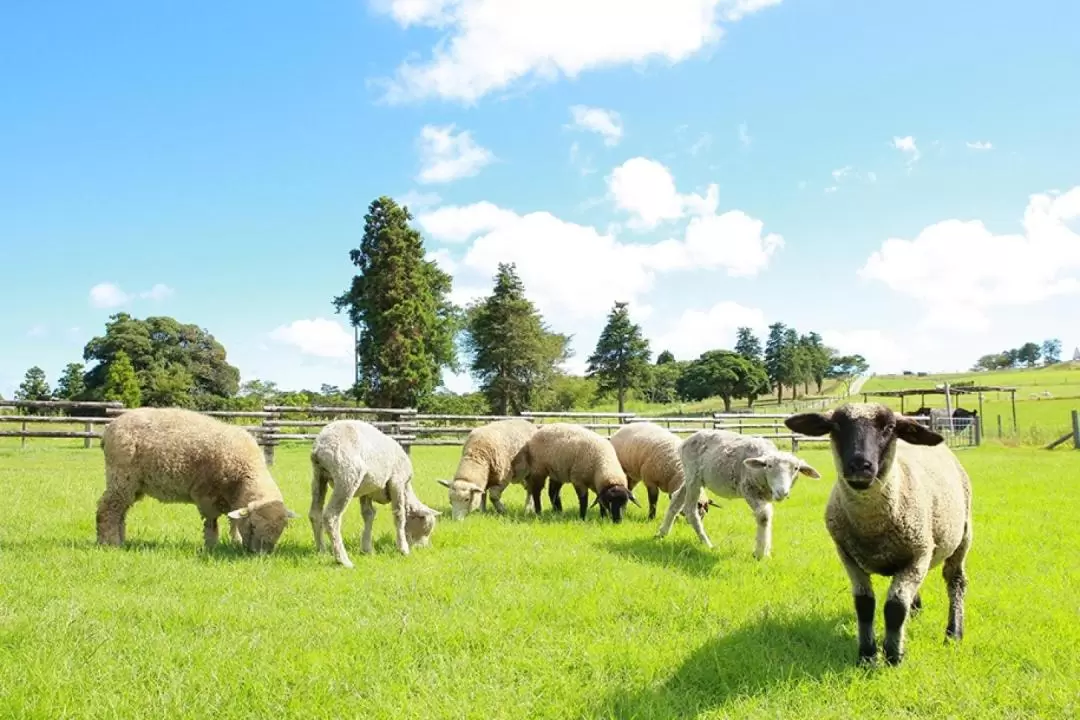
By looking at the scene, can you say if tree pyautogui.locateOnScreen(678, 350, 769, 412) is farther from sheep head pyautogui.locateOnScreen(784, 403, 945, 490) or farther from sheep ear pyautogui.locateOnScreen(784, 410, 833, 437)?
sheep head pyautogui.locateOnScreen(784, 403, 945, 490)

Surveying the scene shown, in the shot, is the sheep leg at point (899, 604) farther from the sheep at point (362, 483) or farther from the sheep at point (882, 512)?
the sheep at point (362, 483)

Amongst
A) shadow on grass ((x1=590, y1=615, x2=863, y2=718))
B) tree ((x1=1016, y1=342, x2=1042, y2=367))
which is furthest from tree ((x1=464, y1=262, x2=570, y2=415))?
tree ((x1=1016, y1=342, x2=1042, y2=367))

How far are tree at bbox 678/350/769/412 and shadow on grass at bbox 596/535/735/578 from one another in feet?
244

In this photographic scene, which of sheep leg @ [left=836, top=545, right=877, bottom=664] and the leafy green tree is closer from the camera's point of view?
sheep leg @ [left=836, top=545, right=877, bottom=664]

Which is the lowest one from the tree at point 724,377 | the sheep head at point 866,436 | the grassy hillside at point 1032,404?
the grassy hillside at point 1032,404

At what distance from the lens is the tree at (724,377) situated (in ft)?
267

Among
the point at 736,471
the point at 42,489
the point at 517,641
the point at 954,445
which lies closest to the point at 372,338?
the point at 42,489

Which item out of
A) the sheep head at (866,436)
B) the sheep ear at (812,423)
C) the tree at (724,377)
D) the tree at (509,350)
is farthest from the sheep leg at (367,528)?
the tree at (724,377)

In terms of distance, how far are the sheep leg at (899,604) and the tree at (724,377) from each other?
77.9 m

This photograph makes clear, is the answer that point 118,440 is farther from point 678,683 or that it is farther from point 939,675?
point 939,675

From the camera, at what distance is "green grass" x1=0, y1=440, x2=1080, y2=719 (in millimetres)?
3807

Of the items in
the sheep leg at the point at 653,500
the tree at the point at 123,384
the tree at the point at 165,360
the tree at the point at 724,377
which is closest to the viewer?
the sheep leg at the point at 653,500

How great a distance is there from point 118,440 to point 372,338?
30.9 metres

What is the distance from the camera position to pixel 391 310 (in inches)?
1489
